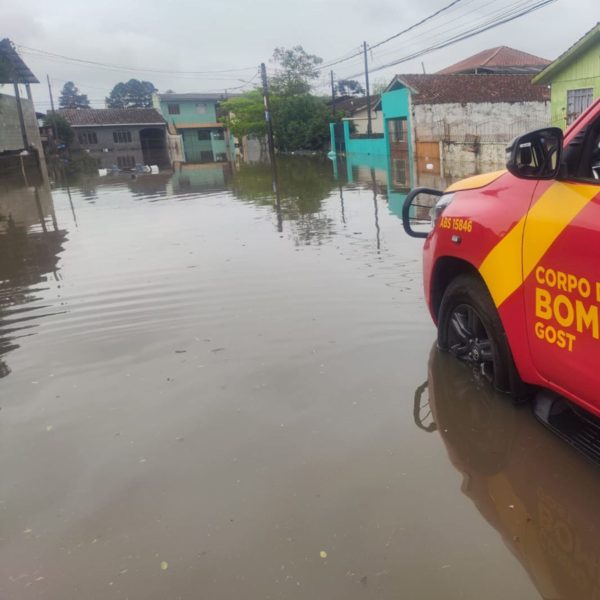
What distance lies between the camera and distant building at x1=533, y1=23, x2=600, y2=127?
1906 cm

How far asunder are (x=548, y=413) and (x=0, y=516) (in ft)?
9.28

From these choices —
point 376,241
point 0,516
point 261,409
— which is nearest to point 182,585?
point 0,516

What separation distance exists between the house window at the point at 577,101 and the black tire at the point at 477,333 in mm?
18944

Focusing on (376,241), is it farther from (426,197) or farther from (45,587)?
(45,587)

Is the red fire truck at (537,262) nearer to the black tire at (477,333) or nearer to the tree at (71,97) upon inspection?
Result: the black tire at (477,333)

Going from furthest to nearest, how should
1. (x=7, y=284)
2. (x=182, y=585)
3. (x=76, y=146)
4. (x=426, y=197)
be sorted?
(x=76, y=146), (x=426, y=197), (x=7, y=284), (x=182, y=585)

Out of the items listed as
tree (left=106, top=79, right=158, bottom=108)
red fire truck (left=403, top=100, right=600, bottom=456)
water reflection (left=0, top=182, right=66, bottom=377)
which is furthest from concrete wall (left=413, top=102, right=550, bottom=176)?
tree (left=106, top=79, right=158, bottom=108)

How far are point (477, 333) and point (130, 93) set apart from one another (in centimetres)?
13290

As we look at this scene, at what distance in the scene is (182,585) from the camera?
2.33m

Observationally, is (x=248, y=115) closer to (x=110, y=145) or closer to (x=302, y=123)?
(x=302, y=123)

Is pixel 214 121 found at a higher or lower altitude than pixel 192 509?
higher

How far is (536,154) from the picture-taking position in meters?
2.76

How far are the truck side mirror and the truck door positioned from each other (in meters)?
0.07

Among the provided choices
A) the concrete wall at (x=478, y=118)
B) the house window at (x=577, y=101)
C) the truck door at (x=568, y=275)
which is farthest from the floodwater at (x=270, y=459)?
the concrete wall at (x=478, y=118)
